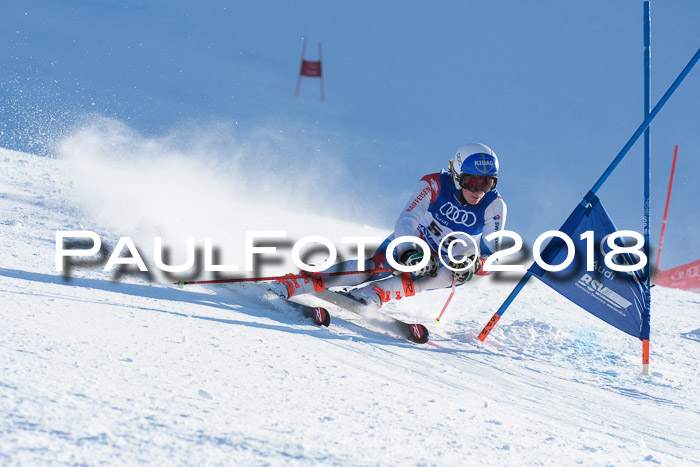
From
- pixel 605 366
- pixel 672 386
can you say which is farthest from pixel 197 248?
pixel 672 386

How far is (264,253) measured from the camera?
7352 mm

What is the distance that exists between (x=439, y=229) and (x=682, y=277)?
2.16m

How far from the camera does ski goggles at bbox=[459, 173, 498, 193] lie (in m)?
5.36

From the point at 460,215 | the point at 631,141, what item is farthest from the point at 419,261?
the point at 631,141

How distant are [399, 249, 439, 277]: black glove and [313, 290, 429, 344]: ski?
0.50m

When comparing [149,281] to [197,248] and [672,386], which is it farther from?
[672,386]

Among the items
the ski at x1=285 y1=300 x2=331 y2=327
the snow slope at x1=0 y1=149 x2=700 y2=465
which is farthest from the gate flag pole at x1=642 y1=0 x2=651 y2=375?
the ski at x1=285 y1=300 x2=331 y2=327

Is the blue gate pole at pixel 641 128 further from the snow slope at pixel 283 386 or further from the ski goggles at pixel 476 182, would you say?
the snow slope at pixel 283 386

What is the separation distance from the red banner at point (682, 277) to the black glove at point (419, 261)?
191 centimetres

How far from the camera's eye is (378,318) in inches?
206

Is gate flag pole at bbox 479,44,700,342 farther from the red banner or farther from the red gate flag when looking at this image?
the red gate flag

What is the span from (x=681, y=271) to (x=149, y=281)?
4.56 meters

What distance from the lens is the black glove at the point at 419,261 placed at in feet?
17.4

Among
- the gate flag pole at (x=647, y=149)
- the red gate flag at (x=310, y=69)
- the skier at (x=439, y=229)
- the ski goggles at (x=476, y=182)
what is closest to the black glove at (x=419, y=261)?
the skier at (x=439, y=229)
